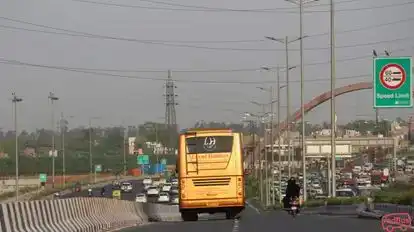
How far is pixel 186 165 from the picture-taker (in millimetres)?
38906

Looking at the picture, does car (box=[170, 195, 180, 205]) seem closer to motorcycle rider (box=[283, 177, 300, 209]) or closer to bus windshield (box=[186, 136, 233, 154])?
motorcycle rider (box=[283, 177, 300, 209])

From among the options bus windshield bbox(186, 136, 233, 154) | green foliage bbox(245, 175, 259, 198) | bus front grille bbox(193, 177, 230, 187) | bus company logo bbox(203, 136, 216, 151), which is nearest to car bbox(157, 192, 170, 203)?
green foliage bbox(245, 175, 259, 198)

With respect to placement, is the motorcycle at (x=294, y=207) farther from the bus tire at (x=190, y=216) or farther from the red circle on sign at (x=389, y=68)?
the red circle on sign at (x=389, y=68)

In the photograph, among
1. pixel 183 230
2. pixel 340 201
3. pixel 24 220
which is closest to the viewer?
pixel 24 220

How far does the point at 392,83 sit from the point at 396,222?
1020 cm

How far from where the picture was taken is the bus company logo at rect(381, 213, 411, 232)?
27.2 metres

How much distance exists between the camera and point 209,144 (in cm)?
3847

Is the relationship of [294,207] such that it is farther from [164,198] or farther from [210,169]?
[164,198]

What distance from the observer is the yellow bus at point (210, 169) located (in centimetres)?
3853

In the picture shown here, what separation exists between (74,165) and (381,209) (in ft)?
405

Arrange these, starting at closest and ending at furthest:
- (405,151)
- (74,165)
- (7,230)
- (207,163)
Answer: (7,230) → (207,163) → (405,151) → (74,165)

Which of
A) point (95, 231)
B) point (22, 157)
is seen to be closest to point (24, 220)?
point (95, 231)

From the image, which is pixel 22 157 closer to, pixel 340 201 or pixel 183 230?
pixel 340 201

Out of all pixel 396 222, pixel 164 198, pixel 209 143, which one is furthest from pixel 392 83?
pixel 164 198
